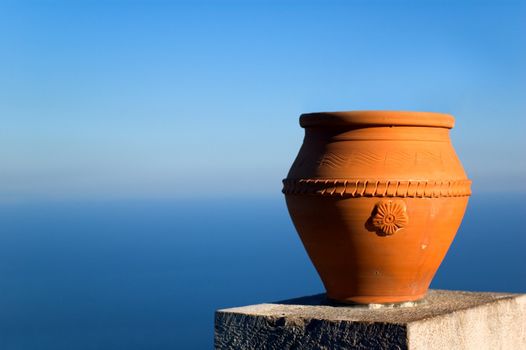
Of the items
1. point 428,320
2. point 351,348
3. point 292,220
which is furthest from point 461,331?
point 292,220

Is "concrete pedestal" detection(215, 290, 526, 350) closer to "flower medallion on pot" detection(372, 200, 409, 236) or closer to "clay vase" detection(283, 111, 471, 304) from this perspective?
"clay vase" detection(283, 111, 471, 304)

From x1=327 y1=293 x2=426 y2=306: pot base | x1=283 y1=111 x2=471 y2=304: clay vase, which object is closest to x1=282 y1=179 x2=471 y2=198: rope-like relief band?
x1=283 y1=111 x2=471 y2=304: clay vase

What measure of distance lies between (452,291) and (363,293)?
108 centimetres

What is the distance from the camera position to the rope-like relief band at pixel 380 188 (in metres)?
4.44

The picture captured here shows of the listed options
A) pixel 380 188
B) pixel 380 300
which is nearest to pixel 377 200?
pixel 380 188

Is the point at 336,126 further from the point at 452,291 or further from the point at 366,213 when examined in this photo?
the point at 452,291

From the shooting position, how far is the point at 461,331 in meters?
4.59

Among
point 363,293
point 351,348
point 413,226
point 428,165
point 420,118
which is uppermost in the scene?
point 420,118

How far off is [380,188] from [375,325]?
2.50ft

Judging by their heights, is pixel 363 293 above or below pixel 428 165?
below

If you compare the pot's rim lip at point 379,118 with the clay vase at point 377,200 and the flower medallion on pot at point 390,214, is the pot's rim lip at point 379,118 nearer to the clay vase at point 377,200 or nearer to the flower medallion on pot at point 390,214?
the clay vase at point 377,200

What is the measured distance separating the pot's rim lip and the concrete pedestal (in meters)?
1.08

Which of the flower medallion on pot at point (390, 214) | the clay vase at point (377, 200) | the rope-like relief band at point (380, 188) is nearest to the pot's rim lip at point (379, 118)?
the clay vase at point (377, 200)

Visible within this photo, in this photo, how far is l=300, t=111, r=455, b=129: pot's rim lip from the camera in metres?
4.56
